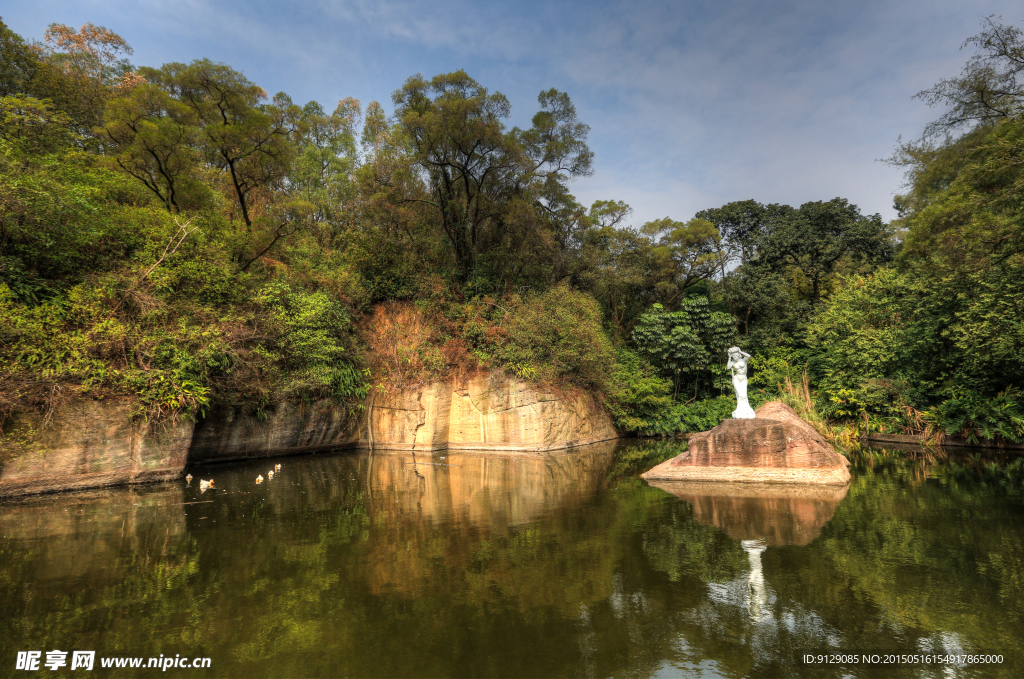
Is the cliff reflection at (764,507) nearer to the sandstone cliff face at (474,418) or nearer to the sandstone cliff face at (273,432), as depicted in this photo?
the sandstone cliff face at (474,418)

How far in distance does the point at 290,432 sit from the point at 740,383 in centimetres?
1343

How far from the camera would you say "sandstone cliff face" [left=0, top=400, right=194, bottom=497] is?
876 cm

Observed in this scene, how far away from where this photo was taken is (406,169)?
18.2 m

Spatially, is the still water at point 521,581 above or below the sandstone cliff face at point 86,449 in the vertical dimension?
below

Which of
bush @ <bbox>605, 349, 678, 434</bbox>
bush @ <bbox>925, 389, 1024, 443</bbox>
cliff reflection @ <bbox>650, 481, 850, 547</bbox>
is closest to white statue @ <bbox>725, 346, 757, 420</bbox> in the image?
cliff reflection @ <bbox>650, 481, 850, 547</bbox>

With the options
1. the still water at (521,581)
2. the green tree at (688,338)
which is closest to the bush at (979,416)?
the still water at (521,581)

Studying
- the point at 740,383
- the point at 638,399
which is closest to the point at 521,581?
the point at 740,383

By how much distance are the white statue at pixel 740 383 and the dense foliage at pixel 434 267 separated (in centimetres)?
649

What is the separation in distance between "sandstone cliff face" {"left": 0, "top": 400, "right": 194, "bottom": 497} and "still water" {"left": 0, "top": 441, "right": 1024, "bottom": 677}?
0.67 metres

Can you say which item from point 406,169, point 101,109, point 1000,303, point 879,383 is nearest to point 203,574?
point 406,169

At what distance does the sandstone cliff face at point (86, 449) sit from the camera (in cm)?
876

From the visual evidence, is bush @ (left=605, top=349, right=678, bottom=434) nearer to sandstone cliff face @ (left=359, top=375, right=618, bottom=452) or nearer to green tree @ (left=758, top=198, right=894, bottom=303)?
sandstone cliff face @ (left=359, top=375, right=618, bottom=452)

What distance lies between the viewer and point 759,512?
743 cm

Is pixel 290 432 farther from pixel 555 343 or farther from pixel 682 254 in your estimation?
pixel 682 254
